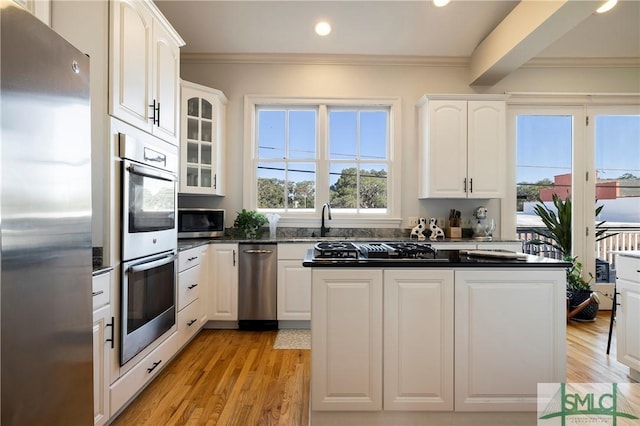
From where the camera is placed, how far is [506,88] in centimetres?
373

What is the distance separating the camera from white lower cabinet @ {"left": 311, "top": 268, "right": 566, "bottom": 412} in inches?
63.9

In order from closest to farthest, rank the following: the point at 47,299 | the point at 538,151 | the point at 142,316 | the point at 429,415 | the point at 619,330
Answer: the point at 47,299, the point at 429,415, the point at 142,316, the point at 619,330, the point at 538,151

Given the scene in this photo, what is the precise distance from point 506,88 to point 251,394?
4.07m

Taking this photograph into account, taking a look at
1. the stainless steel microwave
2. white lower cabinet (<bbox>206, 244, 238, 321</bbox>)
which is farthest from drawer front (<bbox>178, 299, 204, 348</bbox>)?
the stainless steel microwave

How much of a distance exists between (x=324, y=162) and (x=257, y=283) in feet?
5.17

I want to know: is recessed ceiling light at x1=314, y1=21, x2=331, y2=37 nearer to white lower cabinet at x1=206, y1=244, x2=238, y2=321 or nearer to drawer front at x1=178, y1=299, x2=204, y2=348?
white lower cabinet at x1=206, y1=244, x2=238, y2=321

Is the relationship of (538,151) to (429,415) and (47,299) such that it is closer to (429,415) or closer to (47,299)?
(429,415)

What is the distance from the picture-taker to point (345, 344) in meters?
1.63

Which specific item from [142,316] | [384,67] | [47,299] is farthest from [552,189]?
[47,299]

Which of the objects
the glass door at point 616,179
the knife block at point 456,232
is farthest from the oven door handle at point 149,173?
the glass door at point 616,179

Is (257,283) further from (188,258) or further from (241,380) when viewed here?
(241,380)

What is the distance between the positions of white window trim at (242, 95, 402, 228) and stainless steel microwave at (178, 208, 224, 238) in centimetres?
39

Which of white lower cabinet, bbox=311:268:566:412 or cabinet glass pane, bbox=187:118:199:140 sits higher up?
cabinet glass pane, bbox=187:118:199:140

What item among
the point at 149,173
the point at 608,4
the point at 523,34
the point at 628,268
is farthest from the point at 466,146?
the point at 149,173
